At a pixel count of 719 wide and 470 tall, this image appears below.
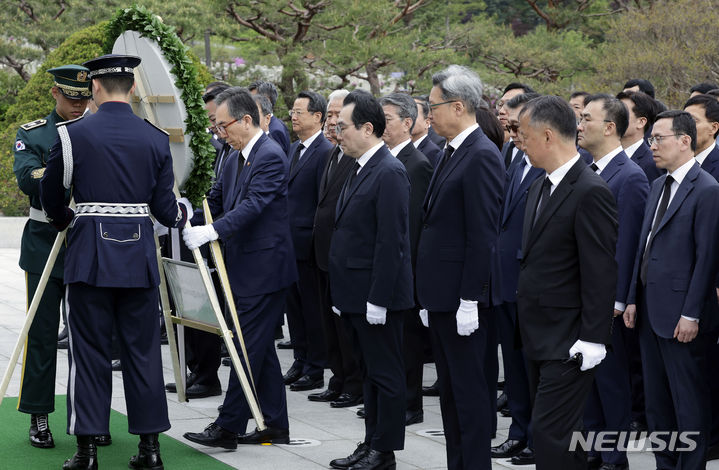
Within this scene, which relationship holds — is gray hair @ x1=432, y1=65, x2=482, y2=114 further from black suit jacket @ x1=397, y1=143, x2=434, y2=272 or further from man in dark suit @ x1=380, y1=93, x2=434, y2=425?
black suit jacket @ x1=397, y1=143, x2=434, y2=272

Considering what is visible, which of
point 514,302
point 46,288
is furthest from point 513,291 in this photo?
point 46,288

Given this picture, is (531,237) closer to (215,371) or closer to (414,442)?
(414,442)

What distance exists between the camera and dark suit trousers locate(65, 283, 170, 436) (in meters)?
5.26

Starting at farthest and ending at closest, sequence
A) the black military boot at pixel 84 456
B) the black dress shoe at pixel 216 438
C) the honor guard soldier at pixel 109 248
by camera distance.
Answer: the black dress shoe at pixel 216 438 → the black military boot at pixel 84 456 → the honor guard soldier at pixel 109 248

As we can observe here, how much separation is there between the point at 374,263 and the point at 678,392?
66.9 inches

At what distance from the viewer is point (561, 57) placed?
21.7m

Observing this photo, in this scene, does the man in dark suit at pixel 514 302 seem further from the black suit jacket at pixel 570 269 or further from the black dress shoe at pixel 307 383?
the black dress shoe at pixel 307 383

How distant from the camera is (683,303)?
5.11 m

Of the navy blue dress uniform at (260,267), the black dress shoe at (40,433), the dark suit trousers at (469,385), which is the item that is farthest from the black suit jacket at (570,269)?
the black dress shoe at (40,433)

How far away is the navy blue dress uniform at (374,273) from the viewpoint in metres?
5.36

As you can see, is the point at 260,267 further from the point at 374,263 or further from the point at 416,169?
the point at 416,169

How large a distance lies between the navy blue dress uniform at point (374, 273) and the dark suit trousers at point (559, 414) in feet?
4.24

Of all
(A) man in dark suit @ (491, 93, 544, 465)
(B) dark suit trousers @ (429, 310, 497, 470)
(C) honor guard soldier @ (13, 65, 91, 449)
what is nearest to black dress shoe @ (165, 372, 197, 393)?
(C) honor guard soldier @ (13, 65, 91, 449)

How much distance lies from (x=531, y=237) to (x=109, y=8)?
1708 centimetres
